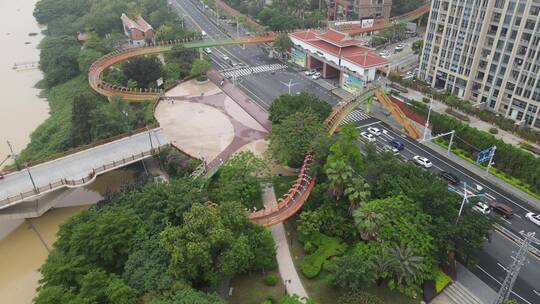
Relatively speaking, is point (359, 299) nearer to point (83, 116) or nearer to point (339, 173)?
point (339, 173)

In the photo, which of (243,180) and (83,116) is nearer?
(243,180)

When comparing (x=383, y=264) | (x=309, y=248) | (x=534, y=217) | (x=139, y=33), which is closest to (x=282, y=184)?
(x=309, y=248)

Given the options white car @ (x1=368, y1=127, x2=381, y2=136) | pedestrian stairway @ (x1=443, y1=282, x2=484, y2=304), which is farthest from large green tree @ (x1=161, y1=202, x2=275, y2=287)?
white car @ (x1=368, y1=127, x2=381, y2=136)

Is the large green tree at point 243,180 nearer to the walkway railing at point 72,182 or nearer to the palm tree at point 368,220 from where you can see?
the walkway railing at point 72,182

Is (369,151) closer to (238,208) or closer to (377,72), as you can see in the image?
(238,208)

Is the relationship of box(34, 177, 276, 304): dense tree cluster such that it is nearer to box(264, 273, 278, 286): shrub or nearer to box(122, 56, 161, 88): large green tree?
box(264, 273, 278, 286): shrub

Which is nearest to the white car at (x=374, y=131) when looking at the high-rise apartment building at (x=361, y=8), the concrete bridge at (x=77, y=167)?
the concrete bridge at (x=77, y=167)
